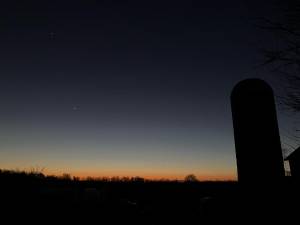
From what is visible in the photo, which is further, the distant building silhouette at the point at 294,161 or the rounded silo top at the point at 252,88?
the distant building silhouette at the point at 294,161

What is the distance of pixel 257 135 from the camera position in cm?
673

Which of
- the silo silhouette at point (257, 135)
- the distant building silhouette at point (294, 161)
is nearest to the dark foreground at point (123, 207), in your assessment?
the silo silhouette at point (257, 135)

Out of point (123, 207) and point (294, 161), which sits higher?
point (294, 161)

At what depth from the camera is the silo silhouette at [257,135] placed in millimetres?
6586

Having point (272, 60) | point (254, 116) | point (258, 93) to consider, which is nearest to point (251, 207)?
point (254, 116)

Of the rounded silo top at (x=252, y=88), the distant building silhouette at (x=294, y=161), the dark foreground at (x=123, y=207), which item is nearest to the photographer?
the dark foreground at (x=123, y=207)

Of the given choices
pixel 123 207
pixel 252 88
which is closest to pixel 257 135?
pixel 252 88

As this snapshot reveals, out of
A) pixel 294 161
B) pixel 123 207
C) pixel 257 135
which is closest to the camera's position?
pixel 257 135

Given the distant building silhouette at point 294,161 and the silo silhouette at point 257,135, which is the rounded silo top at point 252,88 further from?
the distant building silhouette at point 294,161

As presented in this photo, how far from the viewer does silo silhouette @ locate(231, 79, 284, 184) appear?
659cm

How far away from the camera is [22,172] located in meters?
21.2

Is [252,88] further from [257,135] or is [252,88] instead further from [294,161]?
[294,161]

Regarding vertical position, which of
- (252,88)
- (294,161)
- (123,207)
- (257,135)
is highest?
(252,88)

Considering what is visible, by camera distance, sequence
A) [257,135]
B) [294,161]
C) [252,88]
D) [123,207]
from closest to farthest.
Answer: [257,135] → [252,88] → [123,207] → [294,161]
